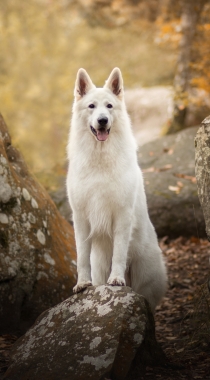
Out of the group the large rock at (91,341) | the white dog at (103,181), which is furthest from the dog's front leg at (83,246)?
the large rock at (91,341)

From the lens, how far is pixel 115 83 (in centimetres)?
465

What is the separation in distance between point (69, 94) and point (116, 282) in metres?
12.0

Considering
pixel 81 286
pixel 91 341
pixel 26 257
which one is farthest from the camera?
pixel 26 257

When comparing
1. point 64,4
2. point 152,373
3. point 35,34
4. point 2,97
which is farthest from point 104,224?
point 64,4

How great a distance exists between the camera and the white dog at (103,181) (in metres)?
4.36

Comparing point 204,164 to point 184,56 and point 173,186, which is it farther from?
point 184,56

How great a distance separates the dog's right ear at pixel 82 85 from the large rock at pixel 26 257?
121 centimetres

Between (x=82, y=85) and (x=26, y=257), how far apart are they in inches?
77.9

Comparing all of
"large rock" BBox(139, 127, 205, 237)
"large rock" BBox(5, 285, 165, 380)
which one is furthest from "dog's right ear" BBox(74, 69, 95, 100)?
"large rock" BBox(139, 127, 205, 237)

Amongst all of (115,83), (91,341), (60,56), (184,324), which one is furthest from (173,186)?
→ (60,56)

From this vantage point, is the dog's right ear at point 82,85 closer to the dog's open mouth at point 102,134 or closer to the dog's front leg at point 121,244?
the dog's open mouth at point 102,134

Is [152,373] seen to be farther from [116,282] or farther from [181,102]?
[181,102]

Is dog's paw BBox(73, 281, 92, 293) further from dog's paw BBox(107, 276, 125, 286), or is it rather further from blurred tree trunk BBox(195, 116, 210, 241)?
blurred tree trunk BBox(195, 116, 210, 241)

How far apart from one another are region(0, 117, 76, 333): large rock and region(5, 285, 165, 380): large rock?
804 mm
